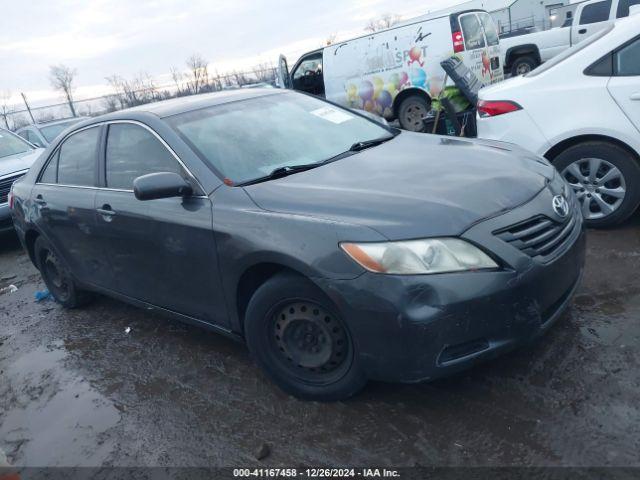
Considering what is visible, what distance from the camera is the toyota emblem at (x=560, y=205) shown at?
9.01 ft

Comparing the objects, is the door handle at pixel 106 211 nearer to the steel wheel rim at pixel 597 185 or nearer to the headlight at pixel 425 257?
the headlight at pixel 425 257

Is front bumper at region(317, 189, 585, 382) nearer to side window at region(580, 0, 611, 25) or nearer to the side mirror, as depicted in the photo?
the side mirror

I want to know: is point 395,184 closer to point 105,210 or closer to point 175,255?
point 175,255

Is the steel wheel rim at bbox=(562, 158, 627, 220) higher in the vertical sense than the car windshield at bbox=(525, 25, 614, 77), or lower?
lower

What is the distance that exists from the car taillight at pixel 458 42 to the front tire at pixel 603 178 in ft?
19.5

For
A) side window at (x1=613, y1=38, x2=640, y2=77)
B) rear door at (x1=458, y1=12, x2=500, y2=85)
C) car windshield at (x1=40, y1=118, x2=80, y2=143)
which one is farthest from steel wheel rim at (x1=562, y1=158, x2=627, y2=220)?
car windshield at (x1=40, y1=118, x2=80, y2=143)

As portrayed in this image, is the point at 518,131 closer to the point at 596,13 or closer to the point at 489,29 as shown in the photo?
the point at 489,29

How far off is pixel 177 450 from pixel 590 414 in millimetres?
1994

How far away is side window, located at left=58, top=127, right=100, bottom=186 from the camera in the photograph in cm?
395

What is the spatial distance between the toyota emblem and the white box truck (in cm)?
720

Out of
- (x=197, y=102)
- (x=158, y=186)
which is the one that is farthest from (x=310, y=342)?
(x=197, y=102)

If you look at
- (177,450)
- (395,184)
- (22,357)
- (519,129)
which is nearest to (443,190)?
(395,184)

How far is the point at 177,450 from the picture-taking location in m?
2.75

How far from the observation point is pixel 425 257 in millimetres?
2354
